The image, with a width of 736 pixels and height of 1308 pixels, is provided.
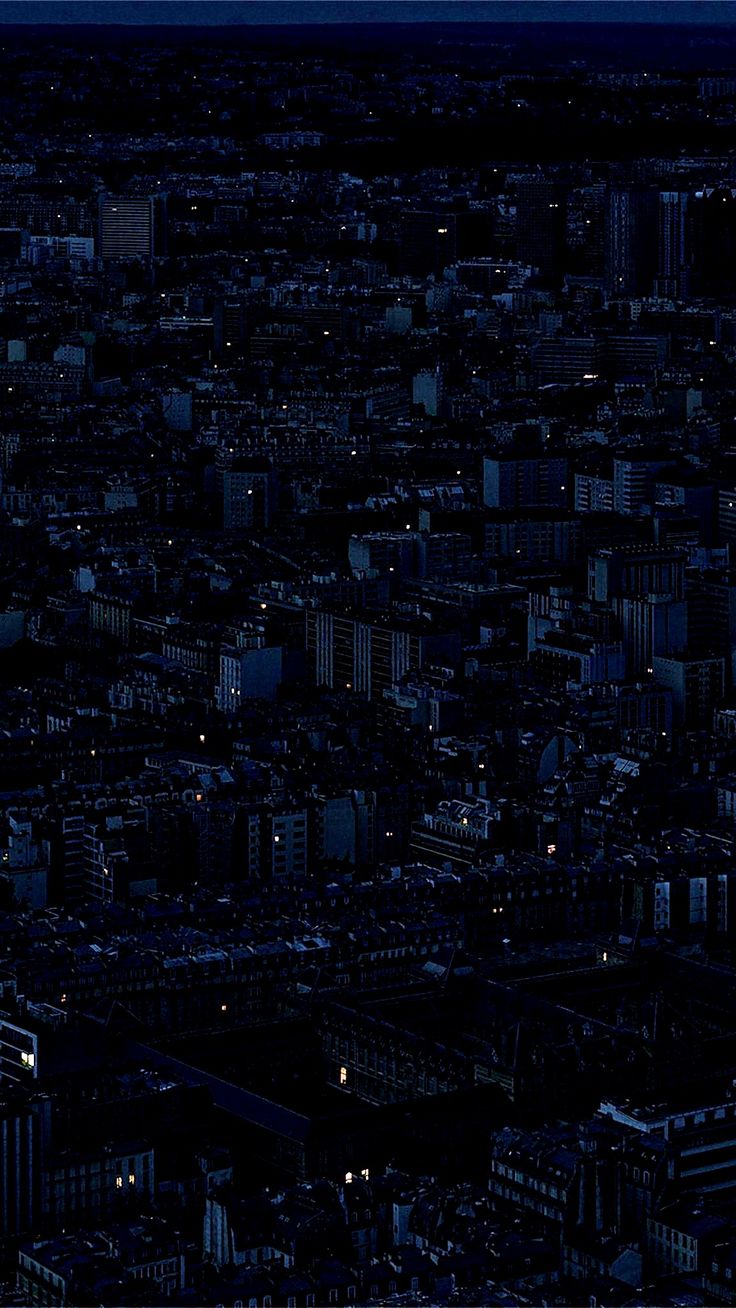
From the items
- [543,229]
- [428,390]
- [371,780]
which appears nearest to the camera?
[371,780]

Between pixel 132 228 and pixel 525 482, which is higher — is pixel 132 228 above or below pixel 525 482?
below

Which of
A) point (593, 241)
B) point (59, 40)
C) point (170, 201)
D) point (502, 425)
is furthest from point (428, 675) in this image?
point (59, 40)

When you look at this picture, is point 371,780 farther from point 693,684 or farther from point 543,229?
point 543,229

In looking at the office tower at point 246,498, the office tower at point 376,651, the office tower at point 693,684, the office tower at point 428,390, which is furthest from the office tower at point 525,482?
the office tower at point 693,684

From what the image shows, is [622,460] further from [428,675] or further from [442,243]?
[442,243]

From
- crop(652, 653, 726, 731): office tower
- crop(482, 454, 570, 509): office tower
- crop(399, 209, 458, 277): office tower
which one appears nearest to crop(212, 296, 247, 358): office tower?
crop(399, 209, 458, 277): office tower

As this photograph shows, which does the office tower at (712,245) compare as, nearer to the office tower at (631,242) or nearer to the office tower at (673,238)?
the office tower at (673,238)

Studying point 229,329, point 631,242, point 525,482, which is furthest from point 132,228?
point 525,482
